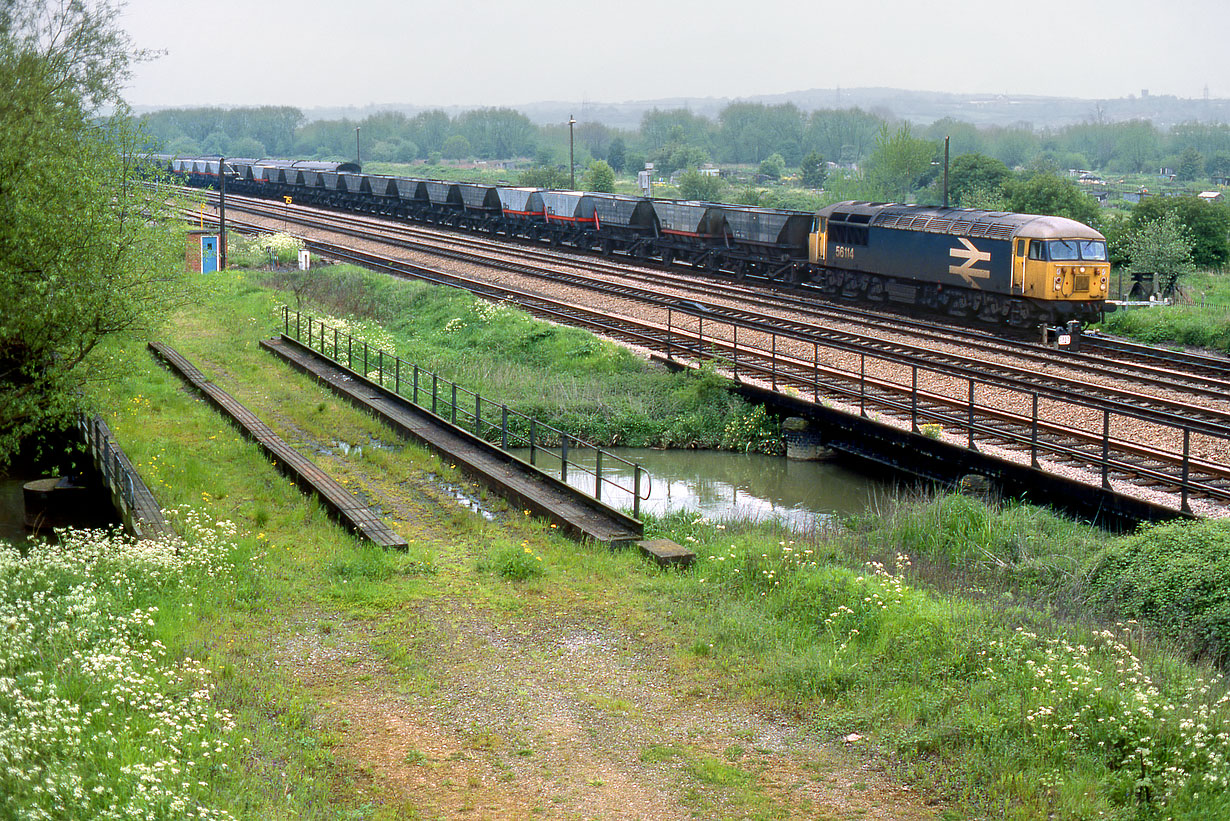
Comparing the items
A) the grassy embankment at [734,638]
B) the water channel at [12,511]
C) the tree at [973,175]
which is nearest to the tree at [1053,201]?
the tree at [973,175]

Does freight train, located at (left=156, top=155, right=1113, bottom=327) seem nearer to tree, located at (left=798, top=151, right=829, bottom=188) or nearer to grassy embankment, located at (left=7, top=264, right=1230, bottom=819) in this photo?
grassy embankment, located at (left=7, top=264, right=1230, bottom=819)

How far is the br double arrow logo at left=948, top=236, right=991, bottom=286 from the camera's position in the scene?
31438 millimetres

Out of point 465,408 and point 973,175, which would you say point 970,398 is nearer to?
point 465,408

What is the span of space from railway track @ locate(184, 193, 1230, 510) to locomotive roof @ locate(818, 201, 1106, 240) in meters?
4.32

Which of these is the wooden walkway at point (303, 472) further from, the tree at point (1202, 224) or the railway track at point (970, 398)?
the tree at point (1202, 224)

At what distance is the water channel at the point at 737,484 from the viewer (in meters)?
21.0

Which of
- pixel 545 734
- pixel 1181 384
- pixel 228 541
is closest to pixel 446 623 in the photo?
pixel 545 734

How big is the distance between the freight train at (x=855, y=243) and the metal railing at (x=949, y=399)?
6188 millimetres

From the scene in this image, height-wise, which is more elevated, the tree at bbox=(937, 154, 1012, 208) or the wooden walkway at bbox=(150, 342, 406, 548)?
the tree at bbox=(937, 154, 1012, 208)

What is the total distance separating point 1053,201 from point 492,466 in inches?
1622

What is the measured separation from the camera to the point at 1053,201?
52.3m

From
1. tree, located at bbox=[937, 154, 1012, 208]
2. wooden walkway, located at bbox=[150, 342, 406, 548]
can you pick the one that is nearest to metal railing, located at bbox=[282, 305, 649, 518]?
wooden walkway, located at bbox=[150, 342, 406, 548]

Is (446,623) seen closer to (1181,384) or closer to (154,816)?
(154,816)

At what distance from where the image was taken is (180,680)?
32.9ft
